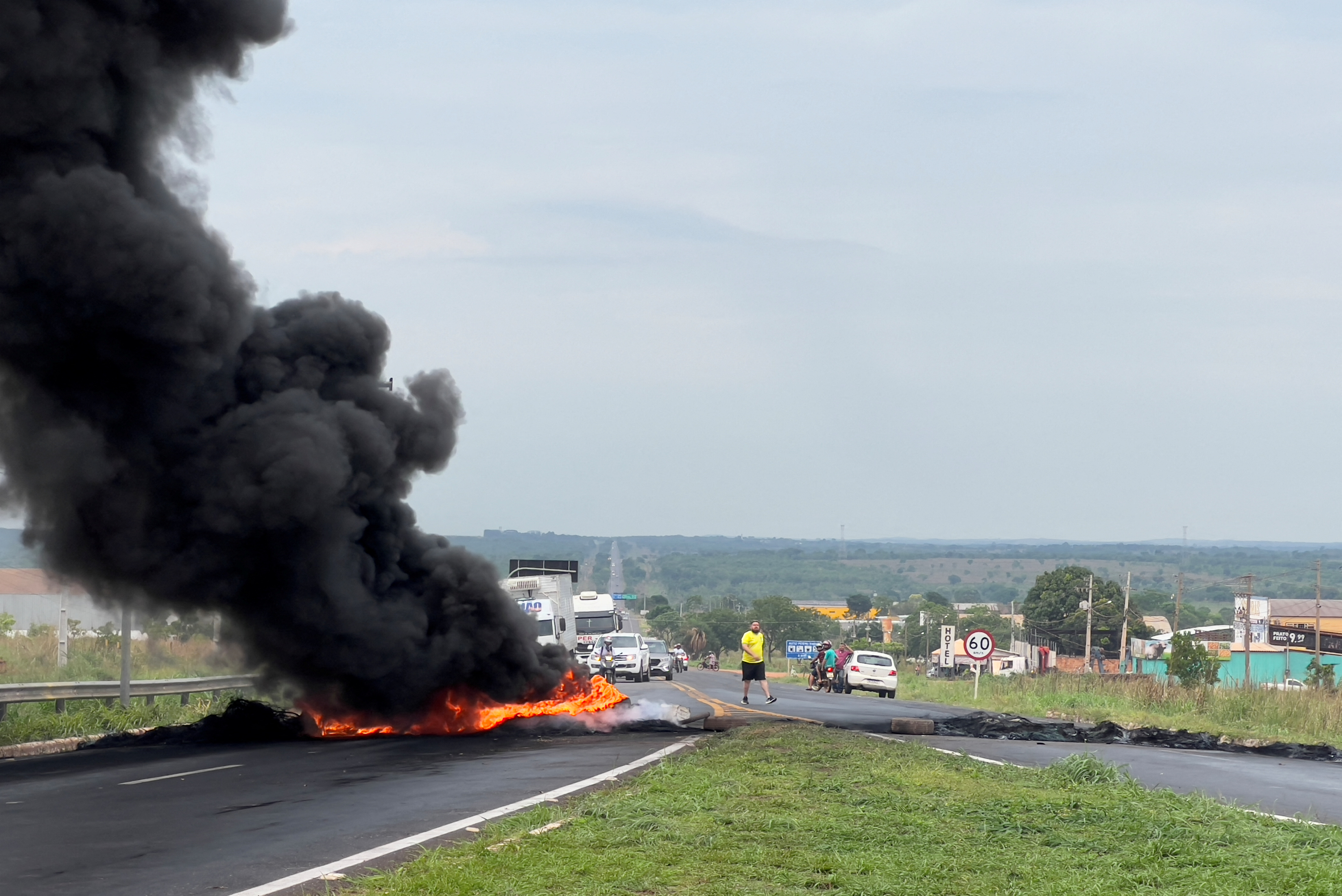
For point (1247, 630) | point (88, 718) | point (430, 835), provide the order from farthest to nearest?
point (1247, 630) → point (88, 718) → point (430, 835)

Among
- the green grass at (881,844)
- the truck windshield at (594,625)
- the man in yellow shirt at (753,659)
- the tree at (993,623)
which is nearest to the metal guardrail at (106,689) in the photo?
the man in yellow shirt at (753,659)

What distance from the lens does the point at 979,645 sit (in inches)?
1219

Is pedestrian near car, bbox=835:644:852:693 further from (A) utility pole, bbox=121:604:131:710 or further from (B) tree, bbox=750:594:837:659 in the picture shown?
(B) tree, bbox=750:594:837:659

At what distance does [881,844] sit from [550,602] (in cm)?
3214

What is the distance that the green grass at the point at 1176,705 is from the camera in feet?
76.8

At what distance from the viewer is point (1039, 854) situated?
783 centimetres

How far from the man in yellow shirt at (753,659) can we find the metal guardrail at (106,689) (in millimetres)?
8972

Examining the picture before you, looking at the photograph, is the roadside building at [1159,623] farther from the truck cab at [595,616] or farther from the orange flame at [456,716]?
the orange flame at [456,716]

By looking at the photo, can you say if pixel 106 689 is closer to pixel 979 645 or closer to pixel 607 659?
pixel 979 645

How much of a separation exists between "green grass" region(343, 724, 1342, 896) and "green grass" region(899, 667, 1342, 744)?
12506mm

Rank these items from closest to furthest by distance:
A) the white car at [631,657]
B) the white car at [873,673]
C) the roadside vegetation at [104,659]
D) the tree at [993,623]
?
the roadside vegetation at [104,659], the white car at [873,673], the white car at [631,657], the tree at [993,623]

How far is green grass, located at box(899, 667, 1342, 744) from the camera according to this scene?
2342 centimetres

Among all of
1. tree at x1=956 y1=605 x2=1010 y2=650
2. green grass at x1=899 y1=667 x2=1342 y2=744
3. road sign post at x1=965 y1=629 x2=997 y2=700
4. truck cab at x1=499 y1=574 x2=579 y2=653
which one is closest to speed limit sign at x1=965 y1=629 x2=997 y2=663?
road sign post at x1=965 y1=629 x2=997 y2=700

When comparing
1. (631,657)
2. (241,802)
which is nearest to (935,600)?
(631,657)
